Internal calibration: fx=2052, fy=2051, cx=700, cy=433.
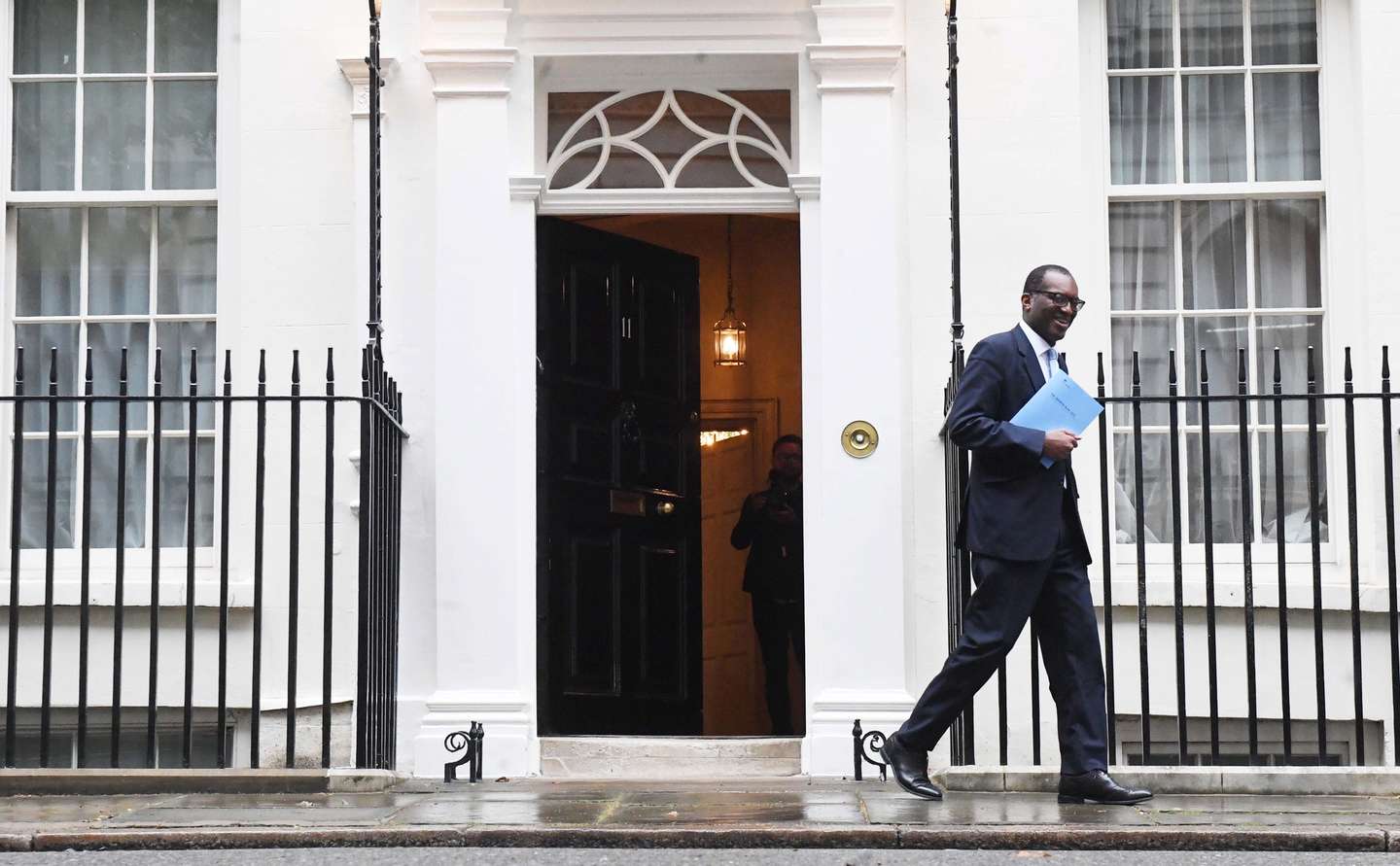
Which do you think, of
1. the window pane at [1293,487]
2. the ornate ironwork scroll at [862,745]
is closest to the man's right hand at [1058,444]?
the ornate ironwork scroll at [862,745]

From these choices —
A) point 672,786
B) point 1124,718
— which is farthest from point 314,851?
point 1124,718

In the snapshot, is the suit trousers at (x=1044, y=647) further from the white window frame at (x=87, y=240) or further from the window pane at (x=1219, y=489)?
the white window frame at (x=87, y=240)

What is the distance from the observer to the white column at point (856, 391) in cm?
829

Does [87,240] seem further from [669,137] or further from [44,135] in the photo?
[669,137]

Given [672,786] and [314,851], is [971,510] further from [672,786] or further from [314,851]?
[314,851]

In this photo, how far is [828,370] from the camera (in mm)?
8422

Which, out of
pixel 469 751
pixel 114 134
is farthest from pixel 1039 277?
pixel 114 134

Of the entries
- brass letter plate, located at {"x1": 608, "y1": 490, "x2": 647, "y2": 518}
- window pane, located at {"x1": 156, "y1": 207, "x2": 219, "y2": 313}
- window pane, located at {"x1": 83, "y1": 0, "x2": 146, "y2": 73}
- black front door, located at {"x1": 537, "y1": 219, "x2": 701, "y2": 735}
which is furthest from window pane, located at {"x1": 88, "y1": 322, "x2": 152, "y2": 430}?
brass letter plate, located at {"x1": 608, "y1": 490, "x2": 647, "y2": 518}

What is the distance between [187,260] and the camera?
890cm

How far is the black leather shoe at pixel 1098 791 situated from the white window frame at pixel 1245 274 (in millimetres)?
2120

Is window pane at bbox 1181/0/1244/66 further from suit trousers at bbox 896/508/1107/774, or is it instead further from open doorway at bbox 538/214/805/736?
suit trousers at bbox 896/508/1107/774

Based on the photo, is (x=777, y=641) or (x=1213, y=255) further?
(x=777, y=641)

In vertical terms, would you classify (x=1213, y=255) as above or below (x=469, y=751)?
above

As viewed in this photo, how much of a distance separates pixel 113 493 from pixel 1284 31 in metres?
5.40
